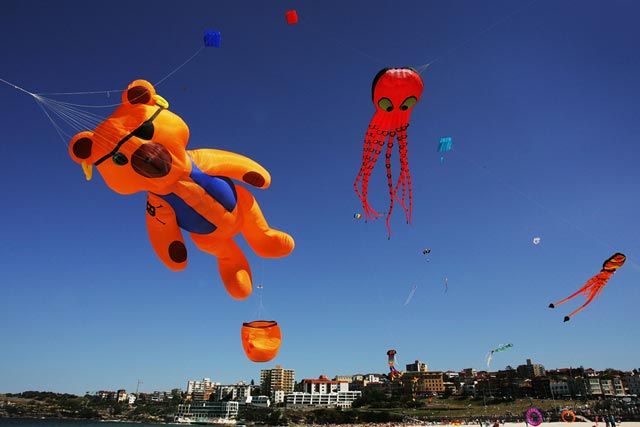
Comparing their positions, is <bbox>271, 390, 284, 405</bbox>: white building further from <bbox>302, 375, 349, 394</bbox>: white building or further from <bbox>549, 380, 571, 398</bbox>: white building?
<bbox>549, 380, 571, 398</bbox>: white building

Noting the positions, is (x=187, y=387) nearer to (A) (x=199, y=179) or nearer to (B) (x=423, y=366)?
(B) (x=423, y=366)

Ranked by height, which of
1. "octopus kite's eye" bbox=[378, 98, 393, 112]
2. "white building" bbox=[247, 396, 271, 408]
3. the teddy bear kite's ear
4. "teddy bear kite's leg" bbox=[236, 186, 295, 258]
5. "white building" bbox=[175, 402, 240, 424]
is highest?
"octopus kite's eye" bbox=[378, 98, 393, 112]

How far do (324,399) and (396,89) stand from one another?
8529 cm

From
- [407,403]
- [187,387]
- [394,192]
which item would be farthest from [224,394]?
[394,192]

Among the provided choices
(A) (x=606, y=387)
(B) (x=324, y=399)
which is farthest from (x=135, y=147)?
(B) (x=324, y=399)

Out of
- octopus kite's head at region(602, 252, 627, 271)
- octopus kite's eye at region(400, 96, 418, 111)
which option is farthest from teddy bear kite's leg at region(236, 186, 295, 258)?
octopus kite's head at region(602, 252, 627, 271)

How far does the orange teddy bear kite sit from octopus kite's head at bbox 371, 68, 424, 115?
7.81 feet

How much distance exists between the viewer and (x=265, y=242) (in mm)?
7848

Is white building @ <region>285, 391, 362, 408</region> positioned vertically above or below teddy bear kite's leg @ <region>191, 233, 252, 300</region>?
below

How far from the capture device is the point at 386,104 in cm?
775

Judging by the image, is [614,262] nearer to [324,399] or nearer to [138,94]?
[138,94]

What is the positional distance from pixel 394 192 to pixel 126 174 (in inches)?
214

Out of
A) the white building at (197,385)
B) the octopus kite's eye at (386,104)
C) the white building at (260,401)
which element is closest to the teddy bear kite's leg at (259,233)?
the octopus kite's eye at (386,104)

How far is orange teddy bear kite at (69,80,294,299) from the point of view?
235 inches
